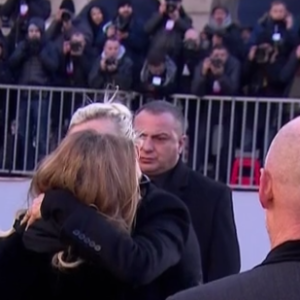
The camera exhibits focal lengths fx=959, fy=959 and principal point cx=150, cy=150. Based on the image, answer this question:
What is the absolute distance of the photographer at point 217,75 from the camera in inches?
300

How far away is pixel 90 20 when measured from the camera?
8617 mm

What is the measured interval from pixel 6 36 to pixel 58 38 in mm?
590

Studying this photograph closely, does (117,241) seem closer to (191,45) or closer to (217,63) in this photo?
(217,63)

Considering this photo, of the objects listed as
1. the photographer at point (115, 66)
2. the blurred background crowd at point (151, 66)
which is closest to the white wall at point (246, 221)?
the blurred background crowd at point (151, 66)

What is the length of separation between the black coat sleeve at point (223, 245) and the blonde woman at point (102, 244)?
3.90 ft

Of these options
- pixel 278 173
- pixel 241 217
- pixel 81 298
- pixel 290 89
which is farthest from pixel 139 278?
pixel 290 89

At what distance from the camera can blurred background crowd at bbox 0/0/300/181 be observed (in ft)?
25.4

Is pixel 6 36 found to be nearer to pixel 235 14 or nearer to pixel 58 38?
pixel 58 38

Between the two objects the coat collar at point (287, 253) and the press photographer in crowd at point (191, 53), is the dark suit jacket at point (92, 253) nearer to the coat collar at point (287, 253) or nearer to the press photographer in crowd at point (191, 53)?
the coat collar at point (287, 253)

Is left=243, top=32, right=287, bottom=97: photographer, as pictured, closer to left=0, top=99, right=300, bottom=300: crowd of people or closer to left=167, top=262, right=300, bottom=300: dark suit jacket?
left=0, top=99, right=300, bottom=300: crowd of people

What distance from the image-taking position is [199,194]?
3869 mm

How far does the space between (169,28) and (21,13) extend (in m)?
1.60

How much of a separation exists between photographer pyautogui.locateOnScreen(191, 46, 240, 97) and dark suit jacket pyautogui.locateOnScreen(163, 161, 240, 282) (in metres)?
3.79

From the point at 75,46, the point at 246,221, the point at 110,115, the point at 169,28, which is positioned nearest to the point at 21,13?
the point at 75,46
